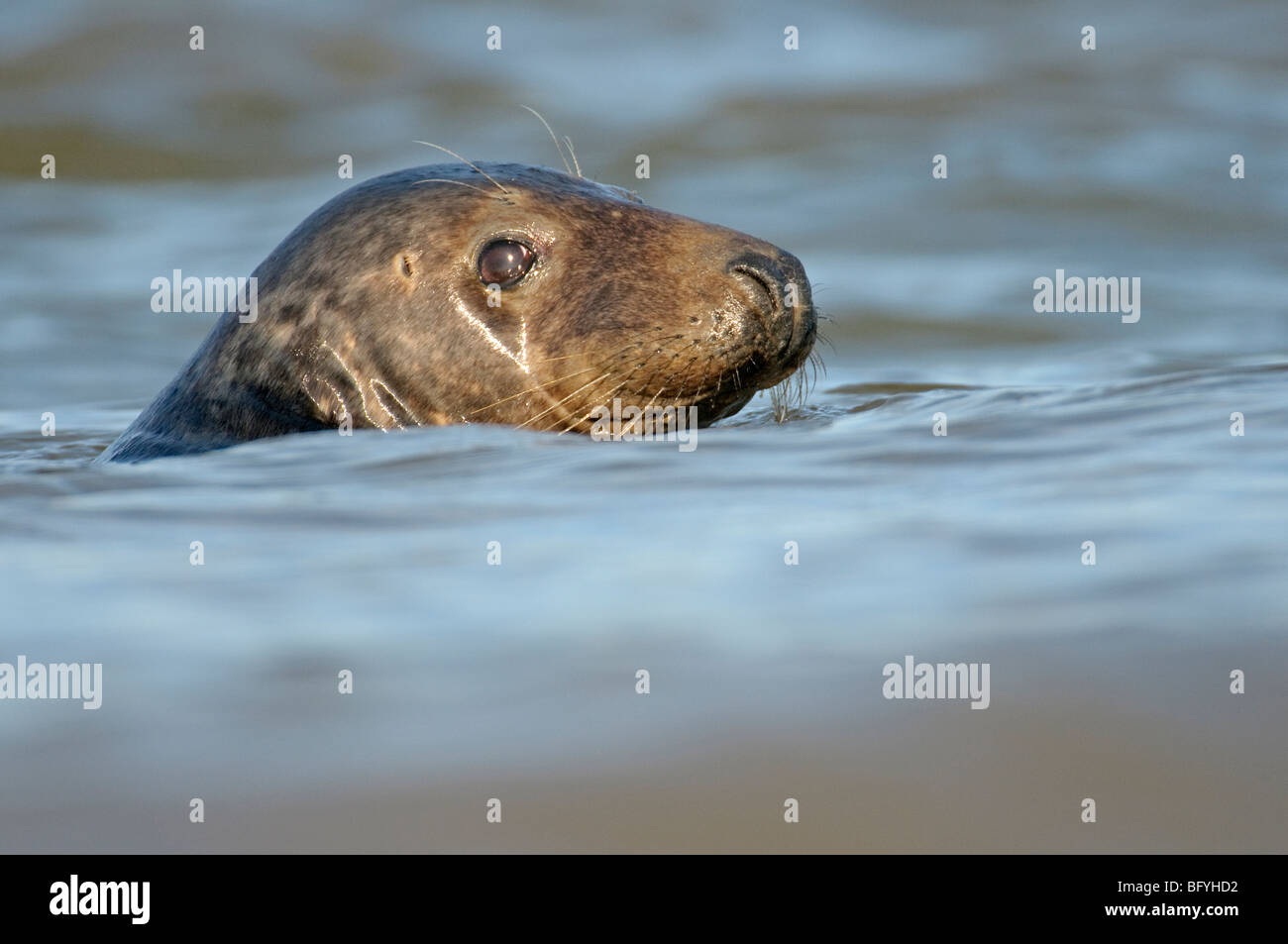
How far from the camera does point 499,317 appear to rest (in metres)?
5.07

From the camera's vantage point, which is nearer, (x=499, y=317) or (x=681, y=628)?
(x=681, y=628)

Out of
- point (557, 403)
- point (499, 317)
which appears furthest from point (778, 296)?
point (499, 317)

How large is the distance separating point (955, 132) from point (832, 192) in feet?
4.62

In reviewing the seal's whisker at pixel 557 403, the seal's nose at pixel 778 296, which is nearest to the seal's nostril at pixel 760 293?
the seal's nose at pixel 778 296

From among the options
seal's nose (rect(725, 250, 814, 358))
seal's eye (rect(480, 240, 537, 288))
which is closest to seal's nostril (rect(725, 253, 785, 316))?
seal's nose (rect(725, 250, 814, 358))

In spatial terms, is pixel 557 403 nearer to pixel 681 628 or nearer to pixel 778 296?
pixel 778 296

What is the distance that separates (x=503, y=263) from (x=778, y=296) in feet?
2.68

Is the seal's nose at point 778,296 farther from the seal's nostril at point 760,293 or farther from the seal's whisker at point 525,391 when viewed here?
the seal's whisker at point 525,391

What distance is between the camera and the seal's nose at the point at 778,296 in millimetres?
4867

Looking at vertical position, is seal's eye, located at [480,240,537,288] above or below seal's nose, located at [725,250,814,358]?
above

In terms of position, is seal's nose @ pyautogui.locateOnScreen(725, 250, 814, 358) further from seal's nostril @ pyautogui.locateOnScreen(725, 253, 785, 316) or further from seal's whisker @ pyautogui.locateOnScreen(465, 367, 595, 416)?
seal's whisker @ pyautogui.locateOnScreen(465, 367, 595, 416)

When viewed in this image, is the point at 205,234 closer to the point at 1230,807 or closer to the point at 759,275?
the point at 759,275

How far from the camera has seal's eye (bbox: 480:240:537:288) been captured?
509 cm
